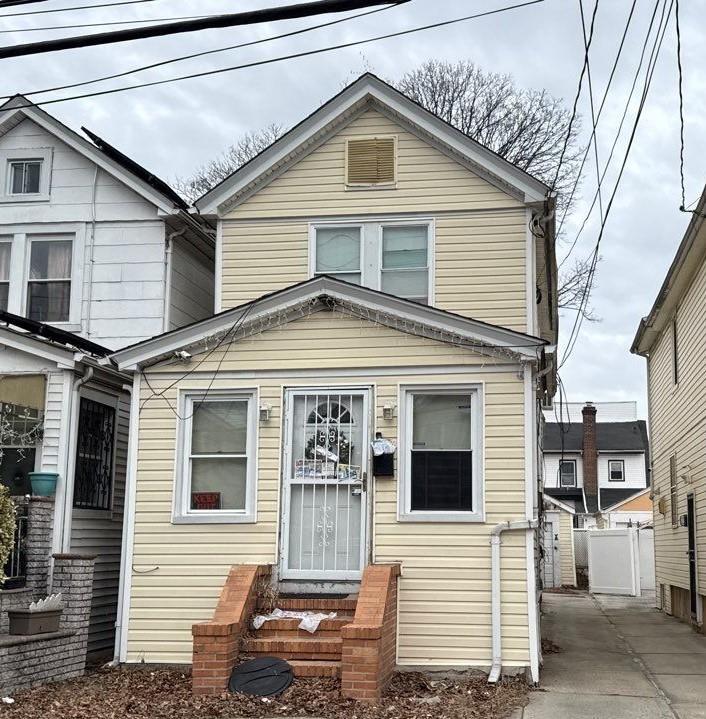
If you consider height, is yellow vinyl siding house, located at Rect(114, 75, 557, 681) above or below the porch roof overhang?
below

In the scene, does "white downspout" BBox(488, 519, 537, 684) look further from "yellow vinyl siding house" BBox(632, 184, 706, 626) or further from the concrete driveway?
"yellow vinyl siding house" BBox(632, 184, 706, 626)

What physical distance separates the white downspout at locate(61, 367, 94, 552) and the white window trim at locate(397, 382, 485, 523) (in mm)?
4169

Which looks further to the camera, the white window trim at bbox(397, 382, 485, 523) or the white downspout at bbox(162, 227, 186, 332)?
the white downspout at bbox(162, 227, 186, 332)

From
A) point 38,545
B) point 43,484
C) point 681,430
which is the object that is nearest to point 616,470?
point 681,430

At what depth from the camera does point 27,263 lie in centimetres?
1478

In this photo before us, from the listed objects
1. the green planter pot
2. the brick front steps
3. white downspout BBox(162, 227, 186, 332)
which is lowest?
the brick front steps

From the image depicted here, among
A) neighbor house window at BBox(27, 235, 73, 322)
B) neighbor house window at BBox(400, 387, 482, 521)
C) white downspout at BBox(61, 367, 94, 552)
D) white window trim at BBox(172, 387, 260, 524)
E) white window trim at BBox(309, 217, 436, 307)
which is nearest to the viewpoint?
neighbor house window at BBox(400, 387, 482, 521)

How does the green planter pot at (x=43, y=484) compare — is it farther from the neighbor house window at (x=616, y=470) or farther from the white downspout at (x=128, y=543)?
the neighbor house window at (x=616, y=470)

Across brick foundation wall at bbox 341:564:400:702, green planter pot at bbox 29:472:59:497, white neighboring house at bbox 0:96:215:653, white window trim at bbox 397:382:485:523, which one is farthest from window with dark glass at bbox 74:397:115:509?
brick foundation wall at bbox 341:564:400:702

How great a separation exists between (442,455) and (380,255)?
3815 mm

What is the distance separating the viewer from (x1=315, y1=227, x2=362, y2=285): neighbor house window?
13.7 m

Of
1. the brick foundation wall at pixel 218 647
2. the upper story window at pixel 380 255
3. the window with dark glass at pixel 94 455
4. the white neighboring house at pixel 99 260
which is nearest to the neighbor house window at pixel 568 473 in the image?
the white neighboring house at pixel 99 260

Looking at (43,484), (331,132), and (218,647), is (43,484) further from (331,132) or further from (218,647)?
(331,132)

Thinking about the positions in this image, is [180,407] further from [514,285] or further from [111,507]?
[514,285]
